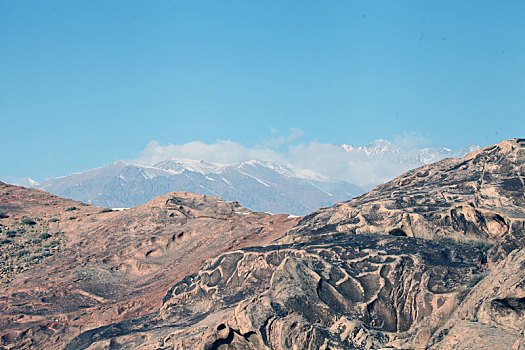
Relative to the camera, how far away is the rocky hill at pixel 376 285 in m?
12.0

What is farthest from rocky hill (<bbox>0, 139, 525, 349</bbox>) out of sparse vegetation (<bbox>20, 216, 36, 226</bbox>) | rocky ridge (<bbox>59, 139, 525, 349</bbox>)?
sparse vegetation (<bbox>20, 216, 36, 226</bbox>)

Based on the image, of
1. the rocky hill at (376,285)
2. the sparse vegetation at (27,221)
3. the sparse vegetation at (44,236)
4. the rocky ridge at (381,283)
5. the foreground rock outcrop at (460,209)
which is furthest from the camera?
Result: the sparse vegetation at (27,221)

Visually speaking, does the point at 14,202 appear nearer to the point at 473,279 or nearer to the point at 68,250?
the point at 68,250

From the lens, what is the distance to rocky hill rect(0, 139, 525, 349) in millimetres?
12047

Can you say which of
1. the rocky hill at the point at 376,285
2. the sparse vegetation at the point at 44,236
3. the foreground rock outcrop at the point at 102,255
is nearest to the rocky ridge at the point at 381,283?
the rocky hill at the point at 376,285

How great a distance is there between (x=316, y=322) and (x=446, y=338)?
11.9ft

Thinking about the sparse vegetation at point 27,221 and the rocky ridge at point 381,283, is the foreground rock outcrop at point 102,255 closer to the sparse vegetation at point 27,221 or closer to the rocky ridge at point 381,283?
the sparse vegetation at point 27,221

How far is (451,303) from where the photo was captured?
13.4m

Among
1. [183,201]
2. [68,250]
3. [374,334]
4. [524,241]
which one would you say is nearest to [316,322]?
[374,334]

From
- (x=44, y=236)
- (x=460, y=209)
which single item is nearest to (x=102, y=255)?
(x=44, y=236)

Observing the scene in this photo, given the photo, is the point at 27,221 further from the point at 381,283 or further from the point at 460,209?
the point at 381,283

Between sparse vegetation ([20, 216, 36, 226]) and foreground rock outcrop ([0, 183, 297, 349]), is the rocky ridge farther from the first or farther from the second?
sparse vegetation ([20, 216, 36, 226])

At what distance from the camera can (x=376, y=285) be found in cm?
1573

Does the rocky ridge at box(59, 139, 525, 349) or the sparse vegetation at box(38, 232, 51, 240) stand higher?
the sparse vegetation at box(38, 232, 51, 240)
